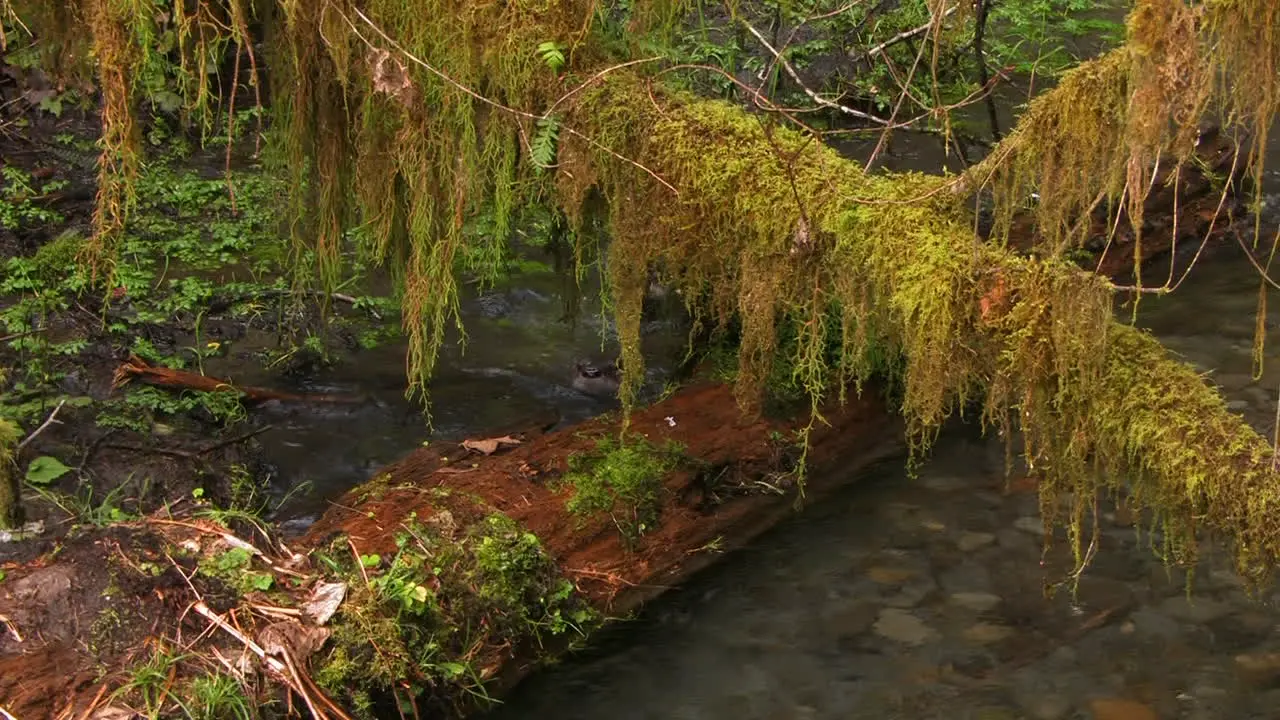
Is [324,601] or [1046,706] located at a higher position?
[324,601]

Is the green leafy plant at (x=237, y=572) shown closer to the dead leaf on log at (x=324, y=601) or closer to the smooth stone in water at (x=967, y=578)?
the dead leaf on log at (x=324, y=601)

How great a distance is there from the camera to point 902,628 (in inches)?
201

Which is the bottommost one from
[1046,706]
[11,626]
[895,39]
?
[1046,706]

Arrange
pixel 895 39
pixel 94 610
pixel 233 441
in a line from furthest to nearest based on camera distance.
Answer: pixel 895 39 < pixel 233 441 < pixel 94 610

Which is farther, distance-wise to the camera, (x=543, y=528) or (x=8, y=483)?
(x=543, y=528)

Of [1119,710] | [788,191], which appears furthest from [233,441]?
[1119,710]

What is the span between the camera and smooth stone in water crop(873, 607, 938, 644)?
5055mm

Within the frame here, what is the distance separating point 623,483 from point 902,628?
1.21m

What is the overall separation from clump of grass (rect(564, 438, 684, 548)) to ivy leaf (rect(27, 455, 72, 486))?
7.13ft

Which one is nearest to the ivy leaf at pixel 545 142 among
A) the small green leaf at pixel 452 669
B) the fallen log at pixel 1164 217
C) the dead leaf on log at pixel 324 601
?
the dead leaf on log at pixel 324 601

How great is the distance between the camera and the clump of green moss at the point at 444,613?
4207 millimetres

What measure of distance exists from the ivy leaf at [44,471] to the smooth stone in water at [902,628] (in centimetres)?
341

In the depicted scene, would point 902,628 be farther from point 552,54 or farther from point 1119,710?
point 552,54

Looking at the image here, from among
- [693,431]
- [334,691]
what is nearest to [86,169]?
[693,431]
